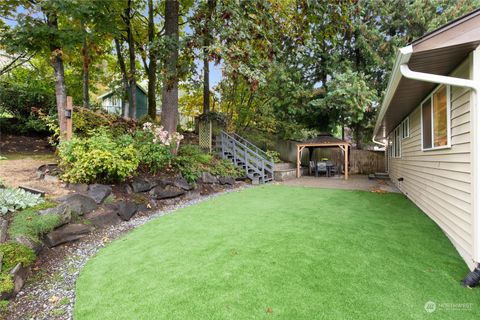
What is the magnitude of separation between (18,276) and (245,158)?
26.7 feet

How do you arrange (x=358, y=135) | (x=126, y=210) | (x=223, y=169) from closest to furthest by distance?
(x=126, y=210), (x=223, y=169), (x=358, y=135)

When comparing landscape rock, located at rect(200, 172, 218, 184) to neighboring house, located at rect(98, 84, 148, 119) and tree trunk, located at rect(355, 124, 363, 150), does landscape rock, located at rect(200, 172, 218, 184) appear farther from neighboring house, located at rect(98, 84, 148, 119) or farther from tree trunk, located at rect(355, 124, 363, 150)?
neighboring house, located at rect(98, 84, 148, 119)

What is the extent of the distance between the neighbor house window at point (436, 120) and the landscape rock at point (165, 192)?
18.2 feet

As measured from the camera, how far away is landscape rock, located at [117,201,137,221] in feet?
16.9

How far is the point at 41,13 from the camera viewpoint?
19.6ft

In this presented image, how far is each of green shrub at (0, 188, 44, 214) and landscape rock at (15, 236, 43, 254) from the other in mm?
715

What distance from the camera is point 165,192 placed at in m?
6.54

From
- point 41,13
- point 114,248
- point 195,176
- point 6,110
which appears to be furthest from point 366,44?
point 6,110

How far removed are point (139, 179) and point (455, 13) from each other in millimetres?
14377

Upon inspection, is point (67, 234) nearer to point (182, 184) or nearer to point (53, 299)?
point (53, 299)

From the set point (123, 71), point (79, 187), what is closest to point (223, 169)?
point (79, 187)

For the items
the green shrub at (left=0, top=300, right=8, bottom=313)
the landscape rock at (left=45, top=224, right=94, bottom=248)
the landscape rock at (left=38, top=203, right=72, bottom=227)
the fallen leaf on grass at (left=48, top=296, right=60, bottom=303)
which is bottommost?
the fallen leaf on grass at (left=48, top=296, right=60, bottom=303)

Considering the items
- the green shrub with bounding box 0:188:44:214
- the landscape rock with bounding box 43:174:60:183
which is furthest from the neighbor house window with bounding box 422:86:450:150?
the landscape rock with bounding box 43:174:60:183

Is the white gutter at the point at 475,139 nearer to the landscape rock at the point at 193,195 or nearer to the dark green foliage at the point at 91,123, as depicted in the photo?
the landscape rock at the point at 193,195
